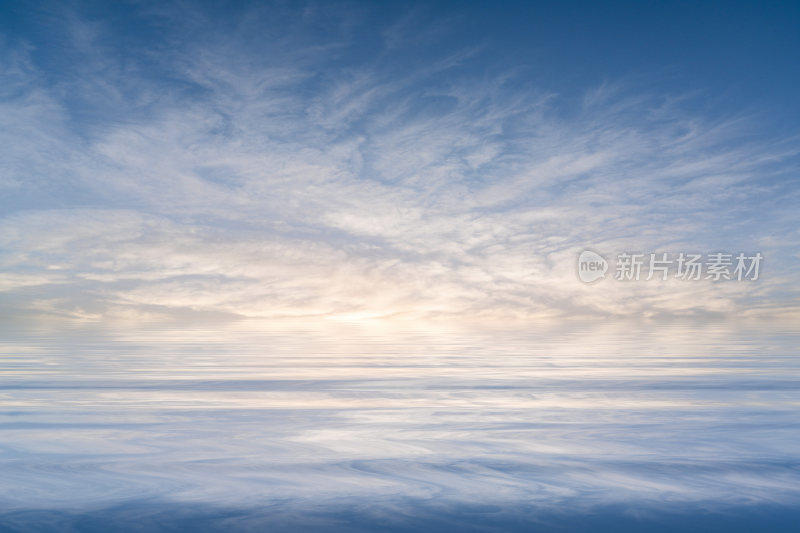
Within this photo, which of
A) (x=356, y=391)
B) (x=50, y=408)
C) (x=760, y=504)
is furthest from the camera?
(x=356, y=391)

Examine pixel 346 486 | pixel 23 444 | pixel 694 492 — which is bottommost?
pixel 23 444

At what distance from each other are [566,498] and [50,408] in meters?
4.80

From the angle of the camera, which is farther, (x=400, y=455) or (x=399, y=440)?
(x=399, y=440)

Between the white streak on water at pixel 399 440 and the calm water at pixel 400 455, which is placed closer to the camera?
the calm water at pixel 400 455

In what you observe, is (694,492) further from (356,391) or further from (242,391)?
(242,391)

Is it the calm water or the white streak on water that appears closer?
the calm water

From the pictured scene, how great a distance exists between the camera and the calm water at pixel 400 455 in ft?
8.25

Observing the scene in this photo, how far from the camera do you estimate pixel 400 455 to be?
348cm

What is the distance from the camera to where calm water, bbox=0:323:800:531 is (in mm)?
2514

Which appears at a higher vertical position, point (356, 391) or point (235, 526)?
point (356, 391)

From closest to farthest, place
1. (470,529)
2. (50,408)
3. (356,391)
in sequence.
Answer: (470,529)
(50,408)
(356,391)

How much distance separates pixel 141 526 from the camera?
237cm

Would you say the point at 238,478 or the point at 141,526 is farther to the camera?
the point at 238,478

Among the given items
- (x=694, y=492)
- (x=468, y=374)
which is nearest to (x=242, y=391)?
(x=468, y=374)
